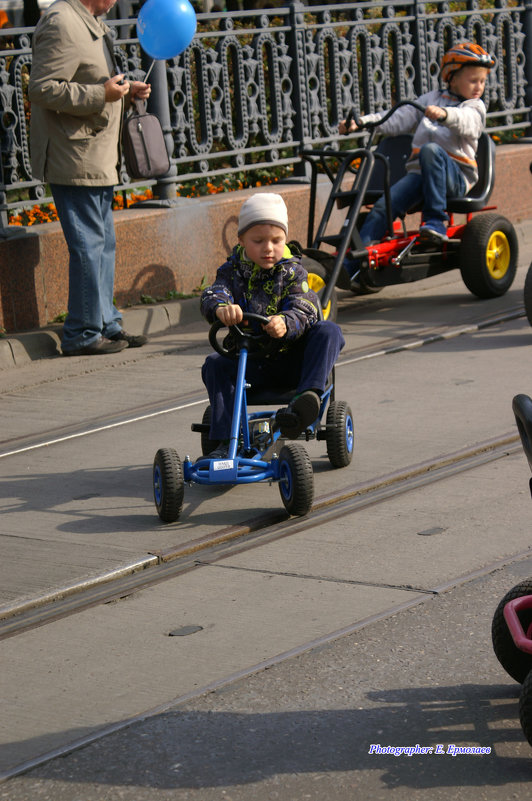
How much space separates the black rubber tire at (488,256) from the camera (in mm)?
9695

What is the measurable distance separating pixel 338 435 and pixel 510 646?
244 cm

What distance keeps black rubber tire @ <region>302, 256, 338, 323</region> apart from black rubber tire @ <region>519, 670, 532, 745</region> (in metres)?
5.21

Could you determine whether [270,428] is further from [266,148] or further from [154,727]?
[266,148]

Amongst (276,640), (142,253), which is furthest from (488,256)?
(276,640)

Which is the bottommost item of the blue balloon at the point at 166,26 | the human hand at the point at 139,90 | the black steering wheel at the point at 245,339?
the black steering wheel at the point at 245,339

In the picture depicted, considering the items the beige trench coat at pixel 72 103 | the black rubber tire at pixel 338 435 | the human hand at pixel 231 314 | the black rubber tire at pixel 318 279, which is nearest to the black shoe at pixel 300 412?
the black rubber tire at pixel 338 435

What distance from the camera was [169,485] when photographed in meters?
5.14

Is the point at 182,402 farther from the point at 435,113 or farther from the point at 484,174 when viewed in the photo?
the point at 484,174

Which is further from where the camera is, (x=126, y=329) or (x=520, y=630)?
(x=126, y=329)

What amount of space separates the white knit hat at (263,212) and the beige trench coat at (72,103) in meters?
2.93

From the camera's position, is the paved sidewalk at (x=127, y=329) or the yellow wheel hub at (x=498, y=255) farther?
the yellow wheel hub at (x=498, y=255)

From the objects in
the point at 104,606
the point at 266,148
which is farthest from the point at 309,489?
the point at 266,148

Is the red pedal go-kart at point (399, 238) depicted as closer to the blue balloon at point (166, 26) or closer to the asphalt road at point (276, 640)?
the blue balloon at point (166, 26)

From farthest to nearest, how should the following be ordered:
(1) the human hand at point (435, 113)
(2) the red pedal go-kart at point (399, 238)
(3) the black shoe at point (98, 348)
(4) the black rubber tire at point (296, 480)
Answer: (1) the human hand at point (435, 113), (2) the red pedal go-kart at point (399, 238), (3) the black shoe at point (98, 348), (4) the black rubber tire at point (296, 480)
